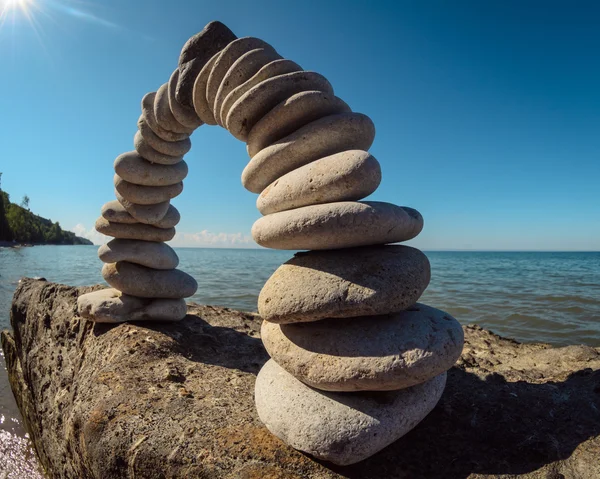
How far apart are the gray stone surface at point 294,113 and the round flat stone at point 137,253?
239 cm

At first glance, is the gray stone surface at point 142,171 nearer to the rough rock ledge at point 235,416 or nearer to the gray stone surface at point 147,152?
the gray stone surface at point 147,152

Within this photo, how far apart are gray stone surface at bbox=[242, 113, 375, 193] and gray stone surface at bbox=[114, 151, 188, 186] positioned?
6.89 ft

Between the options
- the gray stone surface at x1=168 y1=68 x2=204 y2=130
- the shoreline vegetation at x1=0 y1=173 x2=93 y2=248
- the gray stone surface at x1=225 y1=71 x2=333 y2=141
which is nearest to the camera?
the gray stone surface at x1=225 y1=71 x2=333 y2=141

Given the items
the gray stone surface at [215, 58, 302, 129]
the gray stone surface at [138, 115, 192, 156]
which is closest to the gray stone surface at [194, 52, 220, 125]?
the gray stone surface at [215, 58, 302, 129]

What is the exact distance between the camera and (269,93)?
8.10 ft

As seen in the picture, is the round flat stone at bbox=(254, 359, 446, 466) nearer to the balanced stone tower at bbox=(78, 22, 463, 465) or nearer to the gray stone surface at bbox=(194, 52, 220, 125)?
the balanced stone tower at bbox=(78, 22, 463, 465)

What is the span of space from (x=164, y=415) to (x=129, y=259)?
2.50 metres

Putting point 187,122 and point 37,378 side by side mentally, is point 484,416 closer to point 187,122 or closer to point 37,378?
point 187,122

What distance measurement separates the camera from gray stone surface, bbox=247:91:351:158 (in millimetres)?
2387

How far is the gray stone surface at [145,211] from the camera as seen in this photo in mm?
4188

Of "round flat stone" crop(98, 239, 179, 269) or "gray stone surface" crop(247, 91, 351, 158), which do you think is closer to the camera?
"gray stone surface" crop(247, 91, 351, 158)

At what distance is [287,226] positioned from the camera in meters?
2.12

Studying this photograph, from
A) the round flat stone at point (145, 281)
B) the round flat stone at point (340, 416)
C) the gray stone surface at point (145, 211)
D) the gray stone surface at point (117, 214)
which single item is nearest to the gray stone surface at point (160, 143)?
the gray stone surface at point (145, 211)

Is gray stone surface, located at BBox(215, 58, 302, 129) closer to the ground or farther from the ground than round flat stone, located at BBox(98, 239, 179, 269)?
farther from the ground
